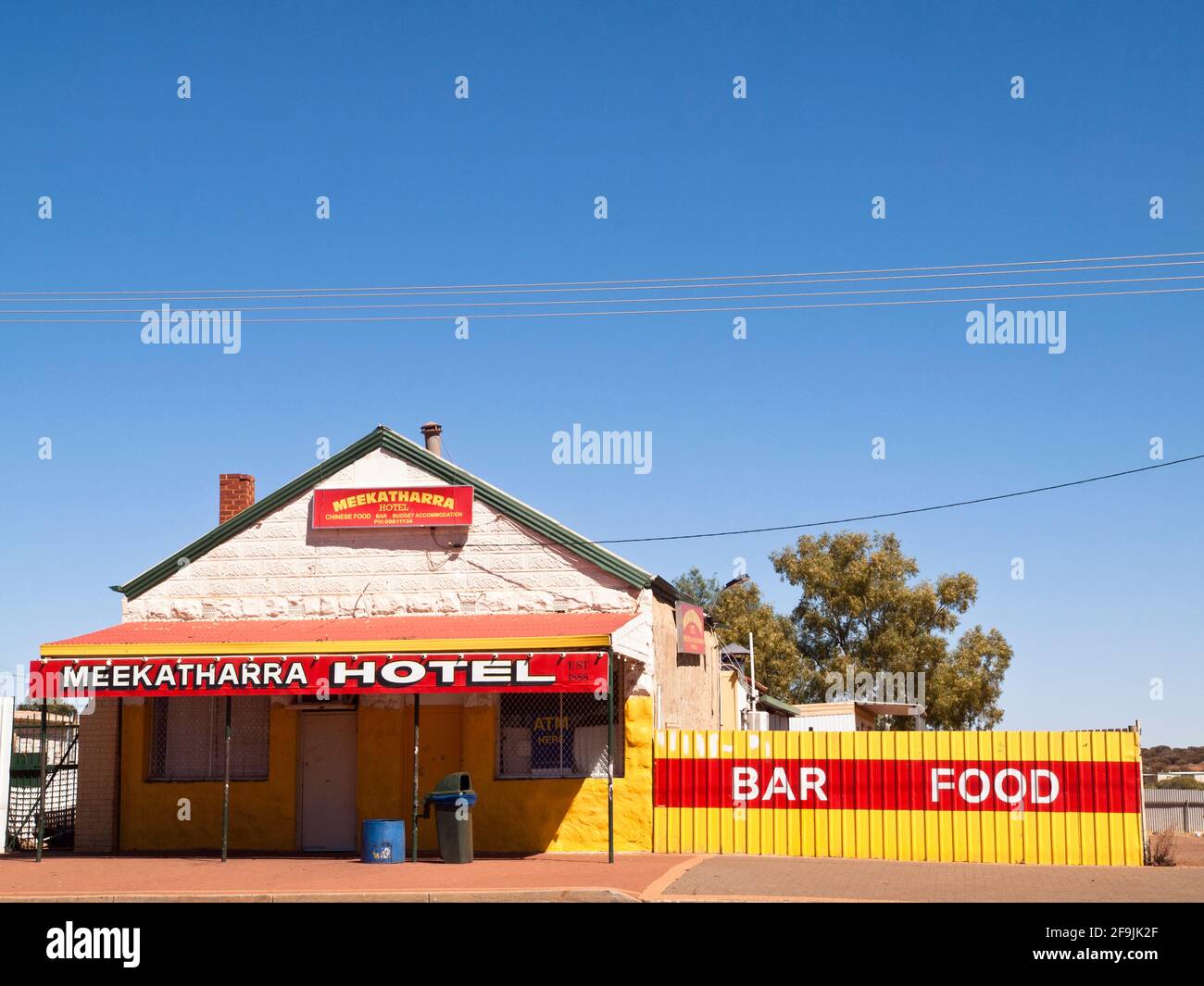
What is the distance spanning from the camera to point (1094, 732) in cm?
1936

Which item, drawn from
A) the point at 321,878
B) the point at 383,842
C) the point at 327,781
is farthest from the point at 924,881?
the point at 327,781

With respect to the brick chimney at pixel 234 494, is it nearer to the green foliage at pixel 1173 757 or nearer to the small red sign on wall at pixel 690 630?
the small red sign on wall at pixel 690 630

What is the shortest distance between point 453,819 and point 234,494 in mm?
8418

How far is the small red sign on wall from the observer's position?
2316 centimetres

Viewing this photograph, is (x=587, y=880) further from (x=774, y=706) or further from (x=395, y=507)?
(x=774, y=706)

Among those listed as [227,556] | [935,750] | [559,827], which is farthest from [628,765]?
[227,556]

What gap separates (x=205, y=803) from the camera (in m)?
21.7

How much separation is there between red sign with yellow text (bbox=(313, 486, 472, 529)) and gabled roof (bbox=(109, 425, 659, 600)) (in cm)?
29

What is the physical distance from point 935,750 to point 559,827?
5.77m

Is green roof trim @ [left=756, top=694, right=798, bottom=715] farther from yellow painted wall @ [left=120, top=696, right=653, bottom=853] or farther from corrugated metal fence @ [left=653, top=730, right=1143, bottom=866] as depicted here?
yellow painted wall @ [left=120, top=696, right=653, bottom=853]

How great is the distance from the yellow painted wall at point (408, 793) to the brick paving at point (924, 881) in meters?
2.21

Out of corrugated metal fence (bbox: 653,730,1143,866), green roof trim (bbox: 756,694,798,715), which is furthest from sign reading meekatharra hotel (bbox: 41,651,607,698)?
green roof trim (bbox: 756,694,798,715)
